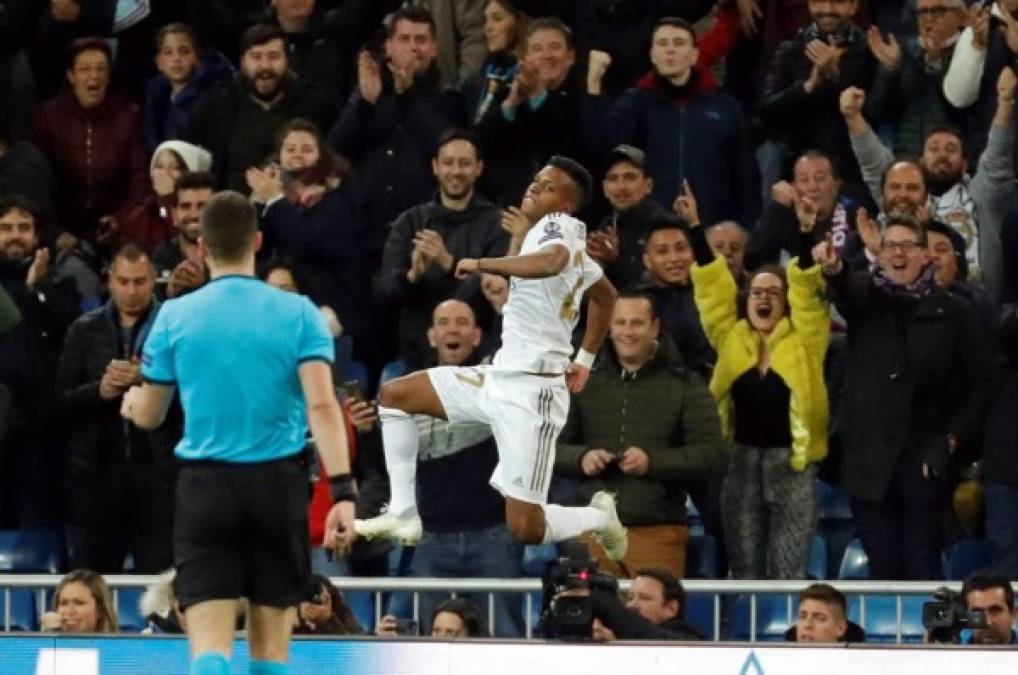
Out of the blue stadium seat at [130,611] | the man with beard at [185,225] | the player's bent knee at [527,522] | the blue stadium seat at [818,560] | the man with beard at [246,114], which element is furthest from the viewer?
the man with beard at [246,114]

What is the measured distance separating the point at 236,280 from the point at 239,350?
275 millimetres

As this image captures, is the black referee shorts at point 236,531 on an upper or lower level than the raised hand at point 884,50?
lower

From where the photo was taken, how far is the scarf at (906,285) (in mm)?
14953

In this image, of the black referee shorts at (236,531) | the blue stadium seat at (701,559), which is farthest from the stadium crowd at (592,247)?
the black referee shorts at (236,531)

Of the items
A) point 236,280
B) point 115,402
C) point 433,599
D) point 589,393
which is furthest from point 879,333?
point 236,280

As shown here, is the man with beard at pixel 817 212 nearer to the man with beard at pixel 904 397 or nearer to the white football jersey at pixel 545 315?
the man with beard at pixel 904 397

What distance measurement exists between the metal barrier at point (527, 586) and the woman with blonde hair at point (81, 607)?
0.12 metres

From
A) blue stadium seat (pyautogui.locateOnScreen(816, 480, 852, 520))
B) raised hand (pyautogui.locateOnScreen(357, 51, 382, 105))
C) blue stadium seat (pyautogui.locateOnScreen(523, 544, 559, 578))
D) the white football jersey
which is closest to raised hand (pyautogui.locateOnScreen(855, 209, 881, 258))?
blue stadium seat (pyautogui.locateOnScreen(816, 480, 852, 520))

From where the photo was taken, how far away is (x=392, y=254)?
16203 mm

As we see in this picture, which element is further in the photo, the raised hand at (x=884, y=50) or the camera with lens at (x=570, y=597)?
the raised hand at (x=884, y=50)

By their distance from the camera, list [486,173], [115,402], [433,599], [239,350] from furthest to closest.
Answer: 1. [486,173]
2. [115,402]
3. [433,599]
4. [239,350]

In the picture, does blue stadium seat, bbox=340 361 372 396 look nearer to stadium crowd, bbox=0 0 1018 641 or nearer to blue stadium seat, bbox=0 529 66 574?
stadium crowd, bbox=0 0 1018 641

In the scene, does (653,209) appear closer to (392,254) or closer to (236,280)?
(392,254)

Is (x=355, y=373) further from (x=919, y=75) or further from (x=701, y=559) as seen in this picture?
(x=919, y=75)
